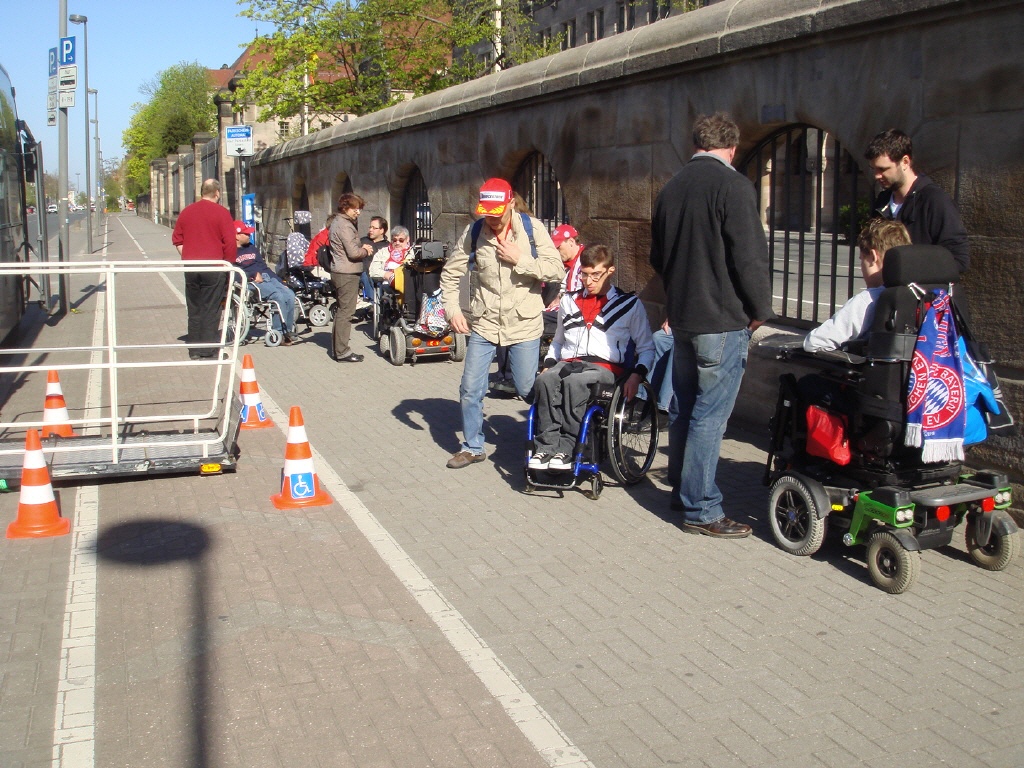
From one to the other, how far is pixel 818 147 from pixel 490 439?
10.6ft

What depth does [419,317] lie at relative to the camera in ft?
39.3

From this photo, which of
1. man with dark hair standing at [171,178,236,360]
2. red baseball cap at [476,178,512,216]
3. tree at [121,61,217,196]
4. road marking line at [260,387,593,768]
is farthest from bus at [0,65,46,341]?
tree at [121,61,217,196]

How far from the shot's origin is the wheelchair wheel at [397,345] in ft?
38.7

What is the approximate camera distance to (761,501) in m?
6.44

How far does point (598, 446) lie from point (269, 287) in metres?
8.37

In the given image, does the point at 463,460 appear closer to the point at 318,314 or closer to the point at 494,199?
the point at 494,199

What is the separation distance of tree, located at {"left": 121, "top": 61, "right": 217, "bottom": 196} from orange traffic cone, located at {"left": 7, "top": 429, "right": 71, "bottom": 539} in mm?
81345

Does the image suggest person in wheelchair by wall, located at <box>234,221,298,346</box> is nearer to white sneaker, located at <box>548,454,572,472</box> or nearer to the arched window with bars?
the arched window with bars

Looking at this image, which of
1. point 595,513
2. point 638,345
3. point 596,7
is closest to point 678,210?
point 638,345

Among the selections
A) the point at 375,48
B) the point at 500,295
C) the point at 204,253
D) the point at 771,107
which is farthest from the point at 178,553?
the point at 375,48

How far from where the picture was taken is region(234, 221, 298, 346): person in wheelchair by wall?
1378cm

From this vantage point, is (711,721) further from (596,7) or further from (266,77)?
(596,7)

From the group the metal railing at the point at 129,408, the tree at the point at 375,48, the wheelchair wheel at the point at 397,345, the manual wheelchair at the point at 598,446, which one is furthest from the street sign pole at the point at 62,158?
the manual wheelchair at the point at 598,446

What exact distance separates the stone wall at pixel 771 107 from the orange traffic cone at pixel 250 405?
3.48 metres
